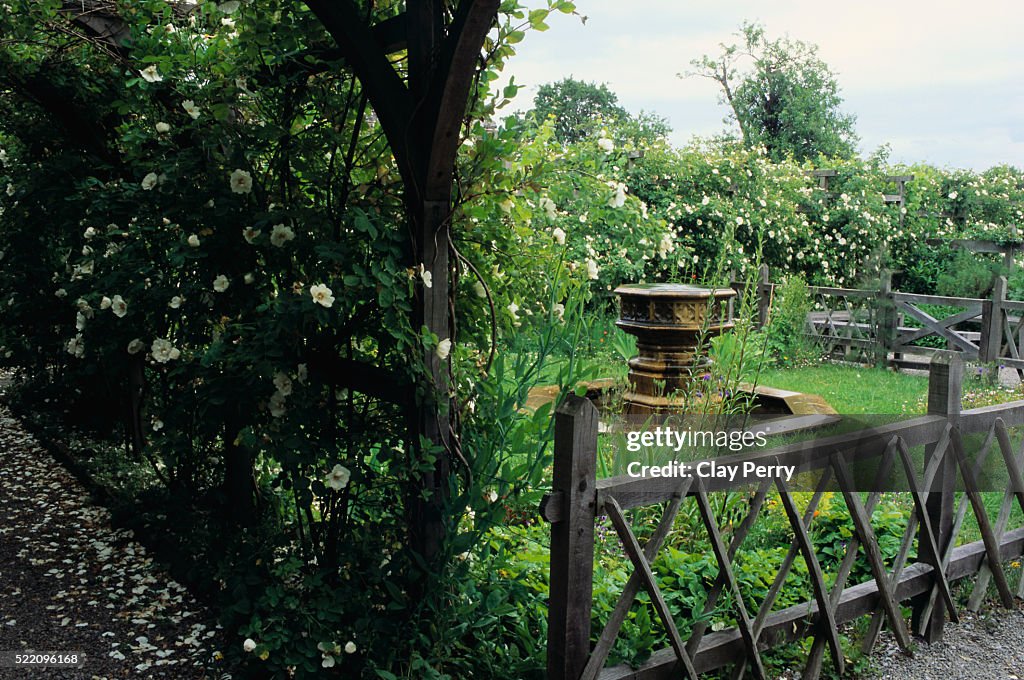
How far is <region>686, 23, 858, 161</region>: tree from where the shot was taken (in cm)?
2628

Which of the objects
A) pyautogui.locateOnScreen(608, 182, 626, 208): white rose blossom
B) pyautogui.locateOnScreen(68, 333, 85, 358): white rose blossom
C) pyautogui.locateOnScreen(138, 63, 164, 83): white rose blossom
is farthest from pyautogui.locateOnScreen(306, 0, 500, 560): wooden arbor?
pyautogui.locateOnScreen(68, 333, 85, 358): white rose blossom

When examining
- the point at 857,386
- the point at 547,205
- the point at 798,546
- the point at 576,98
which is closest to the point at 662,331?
the point at 857,386

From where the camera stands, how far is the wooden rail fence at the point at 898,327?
8.82m

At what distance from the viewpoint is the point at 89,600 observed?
135 inches

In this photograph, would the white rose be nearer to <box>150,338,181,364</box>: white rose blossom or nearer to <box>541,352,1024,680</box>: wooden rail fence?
<box>541,352,1024,680</box>: wooden rail fence

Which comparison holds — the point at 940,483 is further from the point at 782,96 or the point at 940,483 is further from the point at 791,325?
the point at 782,96

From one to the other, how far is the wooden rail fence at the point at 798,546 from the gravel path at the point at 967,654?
0.08 m

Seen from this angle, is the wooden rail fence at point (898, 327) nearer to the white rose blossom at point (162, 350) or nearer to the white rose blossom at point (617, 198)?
the white rose blossom at point (617, 198)

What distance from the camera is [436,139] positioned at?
2.18m

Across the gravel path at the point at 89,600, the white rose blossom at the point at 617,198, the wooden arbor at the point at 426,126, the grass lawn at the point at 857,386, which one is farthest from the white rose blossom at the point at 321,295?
the grass lawn at the point at 857,386

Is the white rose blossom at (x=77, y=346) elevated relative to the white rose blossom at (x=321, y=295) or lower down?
lower down

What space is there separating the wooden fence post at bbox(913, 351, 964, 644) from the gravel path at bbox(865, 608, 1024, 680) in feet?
0.30

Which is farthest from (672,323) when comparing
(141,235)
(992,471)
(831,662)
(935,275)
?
(935,275)

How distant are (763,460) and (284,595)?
1586mm
